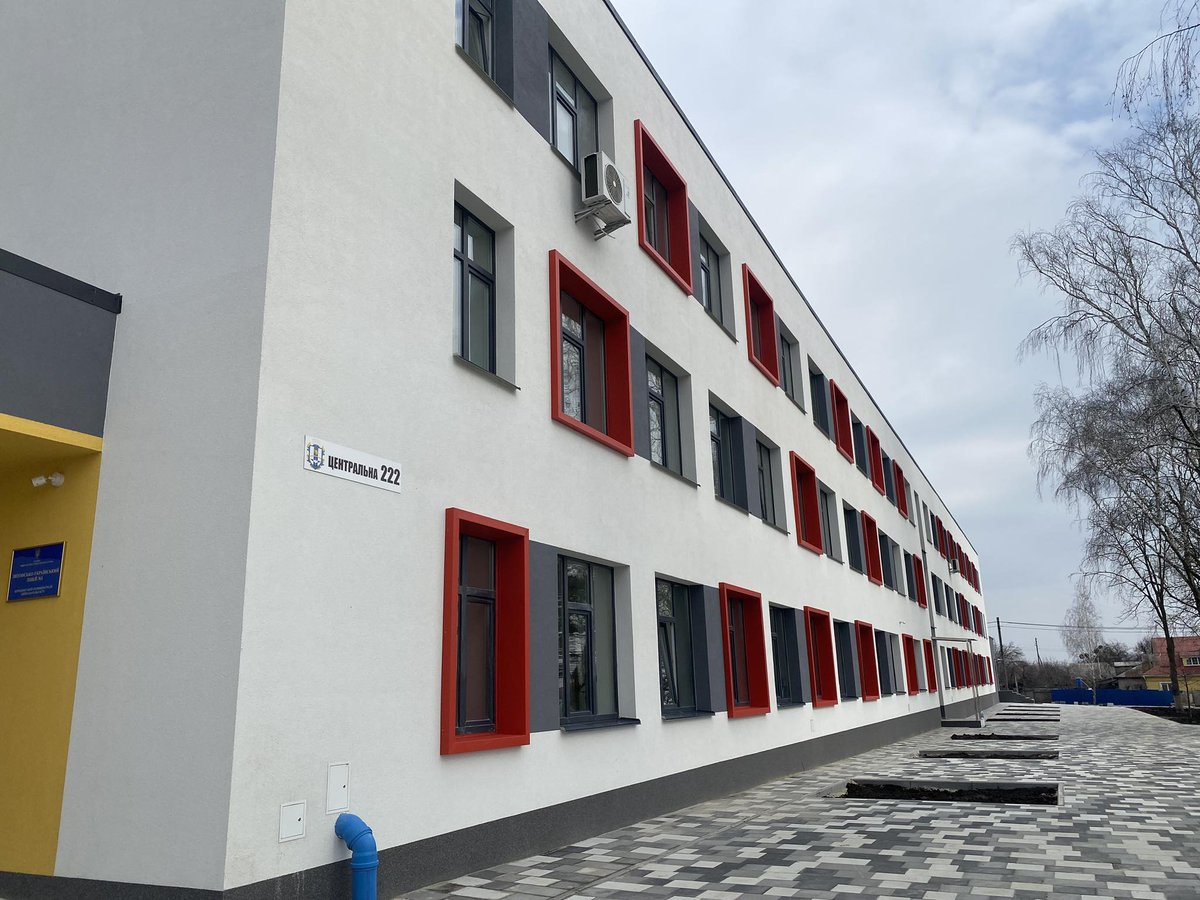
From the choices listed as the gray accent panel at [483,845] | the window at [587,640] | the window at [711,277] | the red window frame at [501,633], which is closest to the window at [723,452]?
the window at [711,277]

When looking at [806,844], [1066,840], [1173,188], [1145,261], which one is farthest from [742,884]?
[1145,261]

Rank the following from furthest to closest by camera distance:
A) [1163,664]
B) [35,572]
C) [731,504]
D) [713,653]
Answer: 1. [1163,664]
2. [731,504]
3. [713,653]
4. [35,572]

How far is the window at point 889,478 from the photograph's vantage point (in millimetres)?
31047

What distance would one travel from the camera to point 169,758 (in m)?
5.20

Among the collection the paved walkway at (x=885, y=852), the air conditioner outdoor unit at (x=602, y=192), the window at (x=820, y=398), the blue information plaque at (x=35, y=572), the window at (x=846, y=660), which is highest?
the window at (x=820, y=398)

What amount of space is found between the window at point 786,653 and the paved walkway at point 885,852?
144 inches

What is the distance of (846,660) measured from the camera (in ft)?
68.7

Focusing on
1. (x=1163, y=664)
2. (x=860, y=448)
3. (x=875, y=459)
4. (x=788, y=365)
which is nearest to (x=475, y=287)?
(x=788, y=365)

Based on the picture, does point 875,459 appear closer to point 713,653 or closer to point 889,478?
point 889,478

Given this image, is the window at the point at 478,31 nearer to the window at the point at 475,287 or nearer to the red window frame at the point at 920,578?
the window at the point at 475,287

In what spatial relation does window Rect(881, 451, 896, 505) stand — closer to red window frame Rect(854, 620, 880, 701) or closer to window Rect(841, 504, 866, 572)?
window Rect(841, 504, 866, 572)

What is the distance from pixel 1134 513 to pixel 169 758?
26529mm

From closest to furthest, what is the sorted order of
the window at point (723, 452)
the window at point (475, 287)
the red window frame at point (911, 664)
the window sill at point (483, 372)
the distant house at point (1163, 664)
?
the window sill at point (483, 372) → the window at point (475, 287) → the window at point (723, 452) → the red window frame at point (911, 664) → the distant house at point (1163, 664)

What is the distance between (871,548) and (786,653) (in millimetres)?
10269
